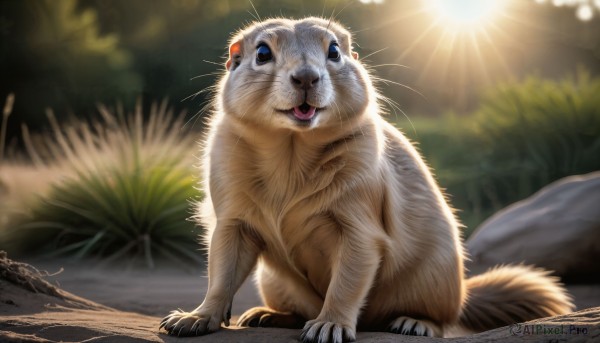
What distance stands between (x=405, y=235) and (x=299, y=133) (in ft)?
2.81

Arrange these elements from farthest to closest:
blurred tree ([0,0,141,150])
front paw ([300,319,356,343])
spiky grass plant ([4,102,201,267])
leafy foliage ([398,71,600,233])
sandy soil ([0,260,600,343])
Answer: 1. blurred tree ([0,0,141,150])
2. leafy foliage ([398,71,600,233])
3. spiky grass plant ([4,102,201,267])
4. front paw ([300,319,356,343])
5. sandy soil ([0,260,600,343])

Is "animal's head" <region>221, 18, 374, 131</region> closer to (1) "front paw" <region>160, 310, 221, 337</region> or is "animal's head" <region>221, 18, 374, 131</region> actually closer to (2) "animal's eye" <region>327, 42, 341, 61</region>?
(2) "animal's eye" <region>327, 42, 341, 61</region>

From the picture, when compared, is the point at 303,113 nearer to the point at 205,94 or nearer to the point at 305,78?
the point at 305,78

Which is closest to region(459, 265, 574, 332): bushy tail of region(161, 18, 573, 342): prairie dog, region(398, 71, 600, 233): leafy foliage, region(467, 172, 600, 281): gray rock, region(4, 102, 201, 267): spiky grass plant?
region(161, 18, 573, 342): prairie dog

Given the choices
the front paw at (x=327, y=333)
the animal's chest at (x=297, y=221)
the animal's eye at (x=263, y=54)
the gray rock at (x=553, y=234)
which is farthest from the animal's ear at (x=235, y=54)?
the gray rock at (x=553, y=234)

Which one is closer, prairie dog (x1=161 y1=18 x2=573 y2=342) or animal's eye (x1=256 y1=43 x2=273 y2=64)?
prairie dog (x1=161 y1=18 x2=573 y2=342)

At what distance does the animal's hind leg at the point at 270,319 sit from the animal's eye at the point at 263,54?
1.50 m

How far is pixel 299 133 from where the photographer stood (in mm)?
3658

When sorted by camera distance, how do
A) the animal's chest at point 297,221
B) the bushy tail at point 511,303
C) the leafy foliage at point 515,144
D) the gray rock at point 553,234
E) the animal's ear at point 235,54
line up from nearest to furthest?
1. the animal's chest at point 297,221
2. the animal's ear at point 235,54
3. the bushy tail at point 511,303
4. the gray rock at point 553,234
5. the leafy foliage at point 515,144

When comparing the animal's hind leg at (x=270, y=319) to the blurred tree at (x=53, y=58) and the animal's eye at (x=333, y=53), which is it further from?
the blurred tree at (x=53, y=58)

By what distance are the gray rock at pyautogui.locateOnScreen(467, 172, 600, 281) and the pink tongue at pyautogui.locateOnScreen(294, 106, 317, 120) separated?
4.07 m

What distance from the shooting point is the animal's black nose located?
3369 millimetres

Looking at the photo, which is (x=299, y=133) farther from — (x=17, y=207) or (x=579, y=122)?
(x=579, y=122)

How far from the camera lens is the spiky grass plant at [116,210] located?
809 cm
